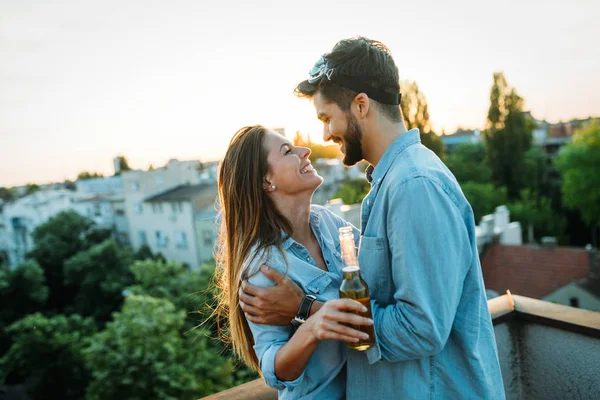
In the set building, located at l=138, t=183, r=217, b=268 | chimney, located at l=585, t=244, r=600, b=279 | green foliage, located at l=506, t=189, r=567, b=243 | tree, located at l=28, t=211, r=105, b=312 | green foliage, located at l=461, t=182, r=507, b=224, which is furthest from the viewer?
green foliage, located at l=461, t=182, r=507, b=224

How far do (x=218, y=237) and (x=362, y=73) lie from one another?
45.3 inches

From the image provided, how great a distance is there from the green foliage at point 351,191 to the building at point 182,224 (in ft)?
25.7

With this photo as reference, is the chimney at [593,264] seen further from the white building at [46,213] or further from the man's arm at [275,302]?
the white building at [46,213]

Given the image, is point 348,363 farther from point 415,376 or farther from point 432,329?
point 432,329

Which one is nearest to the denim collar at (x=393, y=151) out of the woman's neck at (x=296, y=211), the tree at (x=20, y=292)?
the woman's neck at (x=296, y=211)

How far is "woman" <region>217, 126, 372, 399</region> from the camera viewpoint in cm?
178

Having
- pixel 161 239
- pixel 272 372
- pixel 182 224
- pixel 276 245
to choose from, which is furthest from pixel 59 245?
pixel 272 372

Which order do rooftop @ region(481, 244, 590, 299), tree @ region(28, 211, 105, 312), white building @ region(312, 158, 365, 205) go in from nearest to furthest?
rooftop @ region(481, 244, 590, 299) < white building @ region(312, 158, 365, 205) < tree @ region(28, 211, 105, 312)

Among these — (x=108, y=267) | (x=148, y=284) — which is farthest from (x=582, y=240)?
(x=108, y=267)

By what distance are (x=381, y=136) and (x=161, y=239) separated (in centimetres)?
3274

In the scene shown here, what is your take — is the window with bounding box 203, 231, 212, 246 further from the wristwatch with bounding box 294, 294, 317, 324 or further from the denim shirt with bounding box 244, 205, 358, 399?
the wristwatch with bounding box 294, 294, 317, 324

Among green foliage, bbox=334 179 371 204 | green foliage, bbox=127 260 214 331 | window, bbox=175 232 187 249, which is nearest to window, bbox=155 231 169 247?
window, bbox=175 232 187 249

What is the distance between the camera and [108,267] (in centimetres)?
2819

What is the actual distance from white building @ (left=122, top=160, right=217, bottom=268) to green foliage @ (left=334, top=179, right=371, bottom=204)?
808 cm
